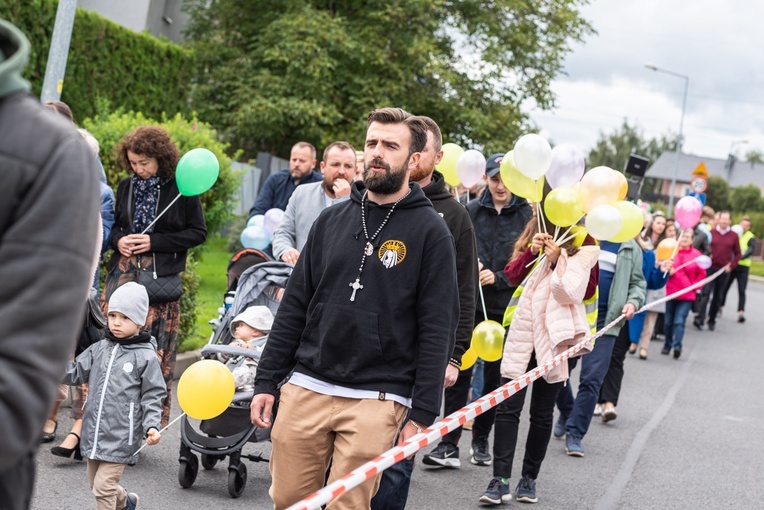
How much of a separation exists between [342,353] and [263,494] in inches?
100.0

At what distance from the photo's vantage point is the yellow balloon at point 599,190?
6.56 metres

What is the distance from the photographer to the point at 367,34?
2509cm

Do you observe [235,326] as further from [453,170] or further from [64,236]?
[64,236]

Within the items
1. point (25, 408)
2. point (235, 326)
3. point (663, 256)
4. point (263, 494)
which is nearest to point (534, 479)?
point (263, 494)

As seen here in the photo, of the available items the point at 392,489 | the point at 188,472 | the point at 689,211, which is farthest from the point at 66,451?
the point at 689,211

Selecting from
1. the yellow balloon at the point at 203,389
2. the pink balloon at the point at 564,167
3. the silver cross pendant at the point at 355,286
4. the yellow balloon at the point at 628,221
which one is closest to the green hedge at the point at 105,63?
the pink balloon at the point at 564,167

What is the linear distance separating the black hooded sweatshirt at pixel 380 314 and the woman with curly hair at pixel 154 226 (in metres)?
2.89

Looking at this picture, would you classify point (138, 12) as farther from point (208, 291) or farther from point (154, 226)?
point (154, 226)

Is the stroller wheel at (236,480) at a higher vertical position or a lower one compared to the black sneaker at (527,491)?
lower

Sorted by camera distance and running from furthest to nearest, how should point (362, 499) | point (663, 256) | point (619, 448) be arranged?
point (663, 256) → point (619, 448) → point (362, 499)

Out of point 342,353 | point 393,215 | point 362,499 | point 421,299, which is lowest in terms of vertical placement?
point 362,499

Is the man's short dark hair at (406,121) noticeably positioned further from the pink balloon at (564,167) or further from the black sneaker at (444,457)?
the black sneaker at (444,457)

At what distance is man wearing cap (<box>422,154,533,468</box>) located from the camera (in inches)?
291

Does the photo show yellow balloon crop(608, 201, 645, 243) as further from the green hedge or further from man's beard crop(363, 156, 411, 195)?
the green hedge
